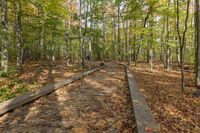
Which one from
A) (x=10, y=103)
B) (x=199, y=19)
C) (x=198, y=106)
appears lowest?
(x=198, y=106)

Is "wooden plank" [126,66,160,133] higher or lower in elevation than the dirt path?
higher

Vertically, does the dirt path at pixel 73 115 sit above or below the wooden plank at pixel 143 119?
below

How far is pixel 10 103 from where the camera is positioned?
6.15 m

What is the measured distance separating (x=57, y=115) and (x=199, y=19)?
26.4ft

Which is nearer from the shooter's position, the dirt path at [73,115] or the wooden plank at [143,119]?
Result: the wooden plank at [143,119]

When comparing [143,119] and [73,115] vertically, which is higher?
[143,119]

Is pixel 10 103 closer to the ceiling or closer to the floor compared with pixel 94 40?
closer to the floor

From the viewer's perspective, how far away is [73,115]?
5543 mm

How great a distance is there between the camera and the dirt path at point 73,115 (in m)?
4.67

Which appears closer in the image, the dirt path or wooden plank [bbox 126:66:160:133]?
wooden plank [bbox 126:66:160:133]

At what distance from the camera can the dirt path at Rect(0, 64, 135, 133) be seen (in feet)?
15.3

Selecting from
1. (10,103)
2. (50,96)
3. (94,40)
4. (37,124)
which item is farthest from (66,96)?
(94,40)

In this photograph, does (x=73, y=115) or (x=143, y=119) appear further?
(x=73, y=115)

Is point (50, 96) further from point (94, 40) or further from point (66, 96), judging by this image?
point (94, 40)
